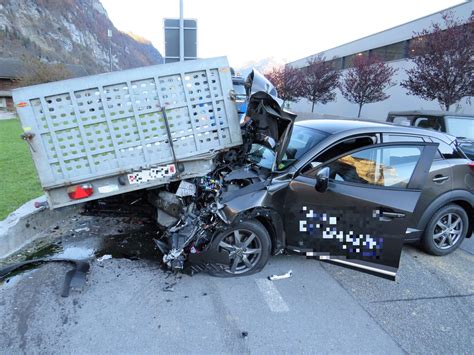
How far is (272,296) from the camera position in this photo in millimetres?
3469

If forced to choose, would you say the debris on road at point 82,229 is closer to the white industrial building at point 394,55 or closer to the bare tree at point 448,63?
the bare tree at point 448,63

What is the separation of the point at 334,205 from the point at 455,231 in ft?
7.45

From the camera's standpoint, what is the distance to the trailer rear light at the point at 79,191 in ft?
12.1

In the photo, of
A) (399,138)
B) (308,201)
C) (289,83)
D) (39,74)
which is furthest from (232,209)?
(289,83)

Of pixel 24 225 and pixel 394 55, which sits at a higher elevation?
pixel 394 55

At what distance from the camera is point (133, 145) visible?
12.3ft

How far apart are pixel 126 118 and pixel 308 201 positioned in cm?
220

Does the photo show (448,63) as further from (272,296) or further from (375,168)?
(272,296)

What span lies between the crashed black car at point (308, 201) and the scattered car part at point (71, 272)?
2.96ft

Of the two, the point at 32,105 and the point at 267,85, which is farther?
the point at 267,85

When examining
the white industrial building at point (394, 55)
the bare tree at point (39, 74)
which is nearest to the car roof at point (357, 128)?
the white industrial building at point (394, 55)

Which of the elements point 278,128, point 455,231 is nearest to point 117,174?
point 278,128

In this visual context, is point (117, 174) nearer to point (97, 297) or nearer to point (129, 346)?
point (97, 297)

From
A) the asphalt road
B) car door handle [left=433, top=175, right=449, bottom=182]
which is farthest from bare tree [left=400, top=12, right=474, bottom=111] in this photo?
the asphalt road
